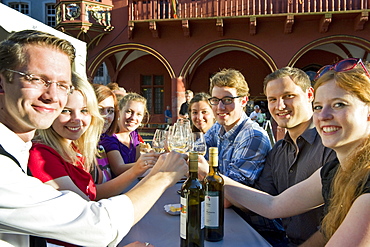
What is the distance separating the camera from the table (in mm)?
1646

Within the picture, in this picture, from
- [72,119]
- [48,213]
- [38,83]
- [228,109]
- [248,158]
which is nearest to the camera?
[48,213]

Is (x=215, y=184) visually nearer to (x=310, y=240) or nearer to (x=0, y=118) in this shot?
(x=310, y=240)

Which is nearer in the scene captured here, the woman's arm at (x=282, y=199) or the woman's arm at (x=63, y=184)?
the woman's arm at (x=63, y=184)

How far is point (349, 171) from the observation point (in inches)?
55.3

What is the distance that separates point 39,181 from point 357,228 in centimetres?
117

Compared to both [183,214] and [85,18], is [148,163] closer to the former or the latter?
[183,214]

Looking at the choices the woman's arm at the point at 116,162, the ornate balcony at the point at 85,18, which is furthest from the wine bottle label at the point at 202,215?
the ornate balcony at the point at 85,18

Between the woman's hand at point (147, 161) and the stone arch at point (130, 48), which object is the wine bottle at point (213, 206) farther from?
the stone arch at point (130, 48)

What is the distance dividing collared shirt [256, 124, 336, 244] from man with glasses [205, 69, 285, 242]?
9cm

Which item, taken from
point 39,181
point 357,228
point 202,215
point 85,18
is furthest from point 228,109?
point 85,18

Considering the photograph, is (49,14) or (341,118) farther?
(49,14)

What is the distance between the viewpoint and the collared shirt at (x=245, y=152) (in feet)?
7.70

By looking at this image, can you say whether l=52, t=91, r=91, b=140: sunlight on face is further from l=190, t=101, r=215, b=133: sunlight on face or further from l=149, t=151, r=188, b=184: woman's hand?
l=190, t=101, r=215, b=133: sunlight on face

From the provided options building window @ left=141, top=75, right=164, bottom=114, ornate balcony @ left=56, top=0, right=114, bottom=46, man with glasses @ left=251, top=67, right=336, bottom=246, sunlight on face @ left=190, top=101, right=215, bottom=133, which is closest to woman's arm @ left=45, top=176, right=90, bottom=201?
man with glasses @ left=251, top=67, right=336, bottom=246
